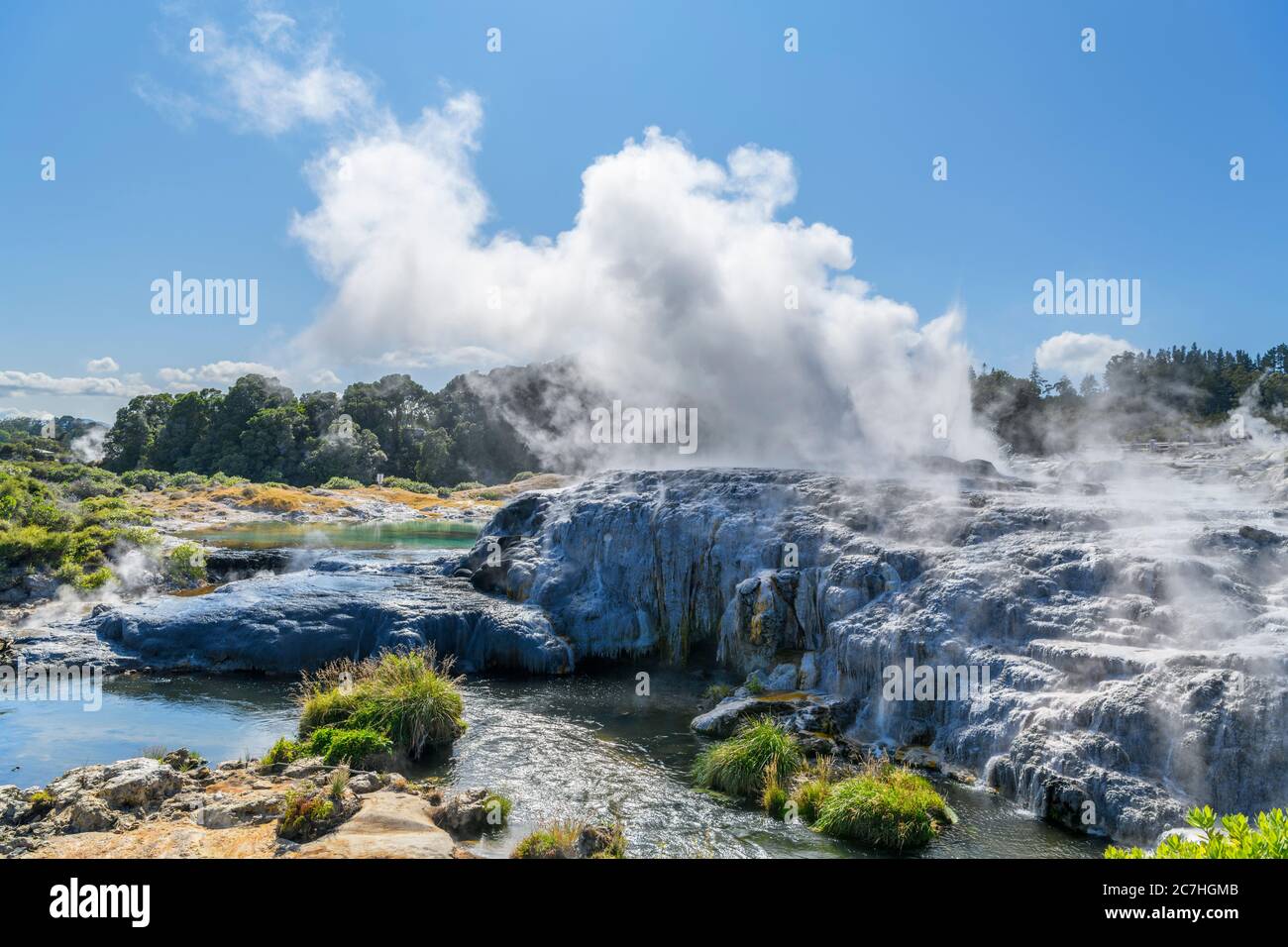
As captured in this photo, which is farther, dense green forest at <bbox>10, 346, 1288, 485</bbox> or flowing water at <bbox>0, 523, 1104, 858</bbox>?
dense green forest at <bbox>10, 346, 1288, 485</bbox>

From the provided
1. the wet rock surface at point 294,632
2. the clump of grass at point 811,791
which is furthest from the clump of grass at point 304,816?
the wet rock surface at point 294,632

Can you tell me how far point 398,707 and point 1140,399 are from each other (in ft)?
270

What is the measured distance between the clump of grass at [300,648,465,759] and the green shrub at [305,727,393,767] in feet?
0.93

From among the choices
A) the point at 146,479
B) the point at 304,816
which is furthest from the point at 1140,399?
the point at 146,479

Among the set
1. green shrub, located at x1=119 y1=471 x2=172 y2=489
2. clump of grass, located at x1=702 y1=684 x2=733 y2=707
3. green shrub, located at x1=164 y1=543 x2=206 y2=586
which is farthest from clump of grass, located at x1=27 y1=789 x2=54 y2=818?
green shrub, located at x1=119 y1=471 x2=172 y2=489

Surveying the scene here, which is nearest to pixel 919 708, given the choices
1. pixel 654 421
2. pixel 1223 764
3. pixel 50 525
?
pixel 1223 764

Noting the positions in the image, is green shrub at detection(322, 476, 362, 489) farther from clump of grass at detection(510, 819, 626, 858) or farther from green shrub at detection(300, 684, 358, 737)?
clump of grass at detection(510, 819, 626, 858)

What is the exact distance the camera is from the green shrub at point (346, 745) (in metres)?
13.4

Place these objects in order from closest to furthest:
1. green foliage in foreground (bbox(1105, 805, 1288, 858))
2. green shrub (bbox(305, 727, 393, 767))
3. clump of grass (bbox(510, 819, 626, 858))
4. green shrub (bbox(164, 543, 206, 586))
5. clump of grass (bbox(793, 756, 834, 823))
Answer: green foliage in foreground (bbox(1105, 805, 1288, 858)), clump of grass (bbox(510, 819, 626, 858)), clump of grass (bbox(793, 756, 834, 823)), green shrub (bbox(305, 727, 393, 767)), green shrub (bbox(164, 543, 206, 586))

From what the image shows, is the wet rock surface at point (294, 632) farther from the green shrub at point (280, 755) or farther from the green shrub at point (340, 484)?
the green shrub at point (340, 484)

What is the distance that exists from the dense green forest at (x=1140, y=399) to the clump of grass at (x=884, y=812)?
4974 cm

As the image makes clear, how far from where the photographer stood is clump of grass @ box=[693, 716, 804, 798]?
13227mm
